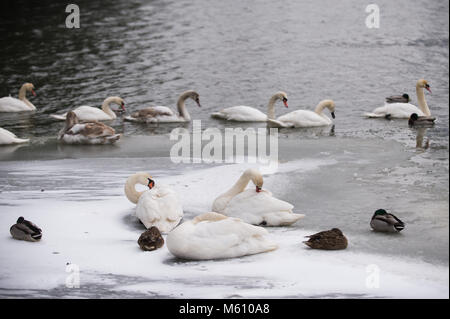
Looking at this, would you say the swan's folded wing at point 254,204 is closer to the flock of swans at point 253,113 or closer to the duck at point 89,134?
the duck at point 89,134

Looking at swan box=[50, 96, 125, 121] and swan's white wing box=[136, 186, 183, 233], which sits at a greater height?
swan box=[50, 96, 125, 121]

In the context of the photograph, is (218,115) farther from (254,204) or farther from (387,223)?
(387,223)

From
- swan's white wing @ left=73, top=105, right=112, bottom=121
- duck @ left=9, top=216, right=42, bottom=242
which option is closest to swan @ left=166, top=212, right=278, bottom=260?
duck @ left=9, top=216, right=42, bottom=242

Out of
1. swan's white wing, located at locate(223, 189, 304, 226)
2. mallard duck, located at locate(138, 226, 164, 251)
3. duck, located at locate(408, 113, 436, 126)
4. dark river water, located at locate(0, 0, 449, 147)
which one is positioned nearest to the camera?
mallard duck, located at locate(138, 226, 164, 251)

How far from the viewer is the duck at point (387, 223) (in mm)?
7719

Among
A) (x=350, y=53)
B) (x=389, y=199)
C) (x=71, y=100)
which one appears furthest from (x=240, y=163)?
(x=350, y=53)

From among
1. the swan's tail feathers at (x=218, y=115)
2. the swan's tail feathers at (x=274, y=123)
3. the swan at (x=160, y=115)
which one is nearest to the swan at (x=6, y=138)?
the swan at (x=160, y=115)

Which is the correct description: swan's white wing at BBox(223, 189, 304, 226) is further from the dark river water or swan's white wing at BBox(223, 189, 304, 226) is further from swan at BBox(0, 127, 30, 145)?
swan at BBox(0, 127, 30, 145)

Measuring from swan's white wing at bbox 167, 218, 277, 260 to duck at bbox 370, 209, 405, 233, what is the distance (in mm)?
1216

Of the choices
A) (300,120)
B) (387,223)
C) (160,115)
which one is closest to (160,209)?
(387,223)

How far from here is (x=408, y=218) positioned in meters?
8.34

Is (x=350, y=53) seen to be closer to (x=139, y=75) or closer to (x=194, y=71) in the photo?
(x=194, y=71)

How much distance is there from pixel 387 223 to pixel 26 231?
3780 millimetres

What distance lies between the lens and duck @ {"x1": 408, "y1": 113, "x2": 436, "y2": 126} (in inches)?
567
